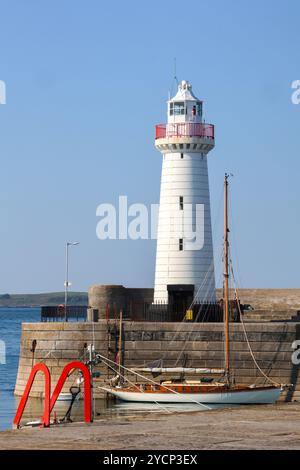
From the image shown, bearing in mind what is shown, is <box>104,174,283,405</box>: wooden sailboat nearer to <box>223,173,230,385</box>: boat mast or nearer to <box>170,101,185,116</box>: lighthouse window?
<box>223,173,230,385</box>: boat mast

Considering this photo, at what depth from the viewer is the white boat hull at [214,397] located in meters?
39.9

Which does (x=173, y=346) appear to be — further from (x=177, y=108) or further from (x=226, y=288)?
(x=177, y=108)

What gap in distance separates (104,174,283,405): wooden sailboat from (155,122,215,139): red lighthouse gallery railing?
10.5 m

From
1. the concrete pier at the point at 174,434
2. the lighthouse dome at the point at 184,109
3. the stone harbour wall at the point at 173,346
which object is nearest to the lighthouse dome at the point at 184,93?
the lighthouse dome at the point at 184,109

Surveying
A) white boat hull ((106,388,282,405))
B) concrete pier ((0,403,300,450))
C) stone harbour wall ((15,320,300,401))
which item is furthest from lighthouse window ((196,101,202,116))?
concrete pier ((0,403,300,450))

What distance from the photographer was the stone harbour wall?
42344 millimetres

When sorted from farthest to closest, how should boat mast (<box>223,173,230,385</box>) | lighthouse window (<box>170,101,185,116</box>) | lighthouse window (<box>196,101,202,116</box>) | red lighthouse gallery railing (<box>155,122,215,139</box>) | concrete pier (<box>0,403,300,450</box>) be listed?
lighthouse window (<box>196,101,202,116</box>) → lighthouse window (<box>170,101,185,116</box>) → red lighthouse gallery railing (<box>155,122,215,139</box>) → boat mast (<box>223,173,230,385</box>) → concrete pier (<box>0,403,300,450</box>)

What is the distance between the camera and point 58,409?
4188cm

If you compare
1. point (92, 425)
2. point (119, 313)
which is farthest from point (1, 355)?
point (92, 425)

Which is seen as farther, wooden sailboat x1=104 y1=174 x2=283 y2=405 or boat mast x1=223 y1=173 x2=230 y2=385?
boat mast x1=223 y1=173 x2=230 y2=385

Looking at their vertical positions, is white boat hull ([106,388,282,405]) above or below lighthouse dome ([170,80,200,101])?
below

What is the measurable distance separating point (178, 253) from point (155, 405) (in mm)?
9995

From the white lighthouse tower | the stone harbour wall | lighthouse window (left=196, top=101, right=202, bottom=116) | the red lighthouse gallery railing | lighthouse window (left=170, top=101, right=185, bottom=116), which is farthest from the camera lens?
lighthouse window (left=196, top=101, right=202, bottom=116)

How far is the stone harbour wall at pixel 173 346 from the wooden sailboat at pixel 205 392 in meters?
0.84
